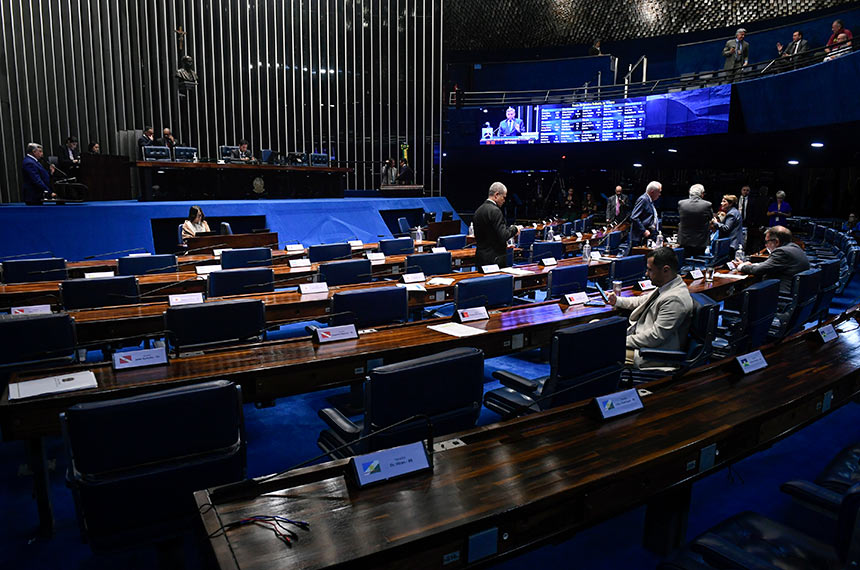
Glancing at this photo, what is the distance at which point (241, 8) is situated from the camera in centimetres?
1487

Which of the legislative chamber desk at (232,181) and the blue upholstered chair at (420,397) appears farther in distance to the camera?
the legislative chamber desk at (232,181)

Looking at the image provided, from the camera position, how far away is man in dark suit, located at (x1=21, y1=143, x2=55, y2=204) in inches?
363

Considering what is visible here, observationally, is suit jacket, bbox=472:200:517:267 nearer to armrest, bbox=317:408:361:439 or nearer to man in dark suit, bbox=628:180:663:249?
man in dark suit, bbox=628:180:663:249

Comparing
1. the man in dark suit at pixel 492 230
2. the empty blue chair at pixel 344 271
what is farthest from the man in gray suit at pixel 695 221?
the empty blue chair at pixel 344 271

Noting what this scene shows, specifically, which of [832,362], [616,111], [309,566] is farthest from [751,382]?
[616,111]

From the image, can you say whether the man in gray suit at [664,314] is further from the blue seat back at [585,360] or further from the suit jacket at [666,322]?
the blue seat back at [585,360]

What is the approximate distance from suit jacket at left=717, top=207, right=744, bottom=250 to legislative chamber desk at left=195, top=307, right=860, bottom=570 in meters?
5.91

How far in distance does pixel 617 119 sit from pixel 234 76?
389 inches

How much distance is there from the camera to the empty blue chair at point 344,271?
5.15m

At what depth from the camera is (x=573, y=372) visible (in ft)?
8.94

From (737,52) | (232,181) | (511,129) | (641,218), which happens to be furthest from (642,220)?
(511,129)

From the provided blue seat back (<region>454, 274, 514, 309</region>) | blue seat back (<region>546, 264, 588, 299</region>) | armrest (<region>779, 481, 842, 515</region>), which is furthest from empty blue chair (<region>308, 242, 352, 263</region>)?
armrest (<region>779, 481, 842, 515</region>)

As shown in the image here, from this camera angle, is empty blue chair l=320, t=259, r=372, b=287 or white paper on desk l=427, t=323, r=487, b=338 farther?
empty blue chair l=320, t=259, r=372, b=287

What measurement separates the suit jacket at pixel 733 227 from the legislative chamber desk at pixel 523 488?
19.4 ft
